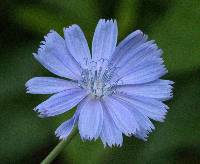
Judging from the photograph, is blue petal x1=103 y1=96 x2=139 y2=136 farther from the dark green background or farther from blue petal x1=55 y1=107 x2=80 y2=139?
the dark green background

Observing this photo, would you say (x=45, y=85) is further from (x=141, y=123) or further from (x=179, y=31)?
(x=179, y=31)

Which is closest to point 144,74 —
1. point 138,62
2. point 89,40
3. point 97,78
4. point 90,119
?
point 138,62

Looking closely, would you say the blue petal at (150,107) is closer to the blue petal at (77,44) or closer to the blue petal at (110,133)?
the blue petal at (110,133)

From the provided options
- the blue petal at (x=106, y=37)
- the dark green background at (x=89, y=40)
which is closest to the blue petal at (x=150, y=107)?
the blue petal at (x=106, y=37)

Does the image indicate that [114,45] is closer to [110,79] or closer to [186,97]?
[110,79]

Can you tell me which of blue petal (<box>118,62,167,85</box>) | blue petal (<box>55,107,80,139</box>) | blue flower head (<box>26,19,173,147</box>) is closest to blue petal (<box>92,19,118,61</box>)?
blue flower head (<box>26,19,173,147</box>)
